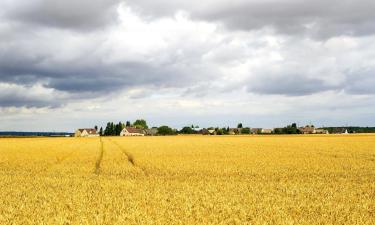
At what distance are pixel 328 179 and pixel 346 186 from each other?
2.71 m

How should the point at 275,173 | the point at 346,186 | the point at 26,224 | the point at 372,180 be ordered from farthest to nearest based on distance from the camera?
the point at 275,173, the point at 372,180, the point at 346,186, the point at 26,224

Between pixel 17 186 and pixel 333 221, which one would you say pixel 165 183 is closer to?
pixel 17 186

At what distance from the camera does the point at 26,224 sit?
34.4ft

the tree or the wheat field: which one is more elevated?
the tree

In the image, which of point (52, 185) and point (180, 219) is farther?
point (52, 185)

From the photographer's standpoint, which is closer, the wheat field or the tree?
the wheat field

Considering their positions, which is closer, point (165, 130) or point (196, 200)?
Result: point (196, 200)

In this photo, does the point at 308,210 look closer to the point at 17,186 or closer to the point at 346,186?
the point at 346,186

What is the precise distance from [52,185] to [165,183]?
464 centimetres

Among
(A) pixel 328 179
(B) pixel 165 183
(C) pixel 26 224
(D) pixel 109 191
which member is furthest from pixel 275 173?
(C) pixel 26 224

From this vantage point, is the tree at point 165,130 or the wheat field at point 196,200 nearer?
the wheat field at point 196,200

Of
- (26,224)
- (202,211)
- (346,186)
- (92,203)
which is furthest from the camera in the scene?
(346,186)

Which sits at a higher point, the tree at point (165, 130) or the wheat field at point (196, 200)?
the tree at point (165, 130)

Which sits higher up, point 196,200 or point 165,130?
point 165,130
